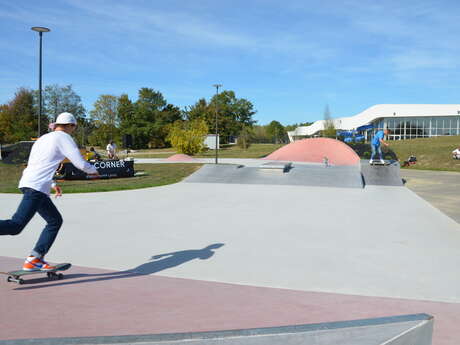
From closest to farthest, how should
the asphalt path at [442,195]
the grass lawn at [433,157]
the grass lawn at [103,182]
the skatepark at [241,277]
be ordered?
1. the skatepark at [241,277]
2. the asphalt path at [442,195]
3. the grass lawn at [103,182]
4. the grass lawn at [433,157]

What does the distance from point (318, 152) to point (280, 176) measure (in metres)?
12.4

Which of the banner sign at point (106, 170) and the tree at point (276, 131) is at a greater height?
the tree at point (276, 131)

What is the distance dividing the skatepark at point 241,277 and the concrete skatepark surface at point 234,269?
2 centimetres

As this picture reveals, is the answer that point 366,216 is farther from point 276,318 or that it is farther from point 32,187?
point 32,187

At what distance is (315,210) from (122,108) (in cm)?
6759

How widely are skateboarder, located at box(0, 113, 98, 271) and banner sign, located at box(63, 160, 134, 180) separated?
13.0 metres

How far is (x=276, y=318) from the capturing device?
3.23m

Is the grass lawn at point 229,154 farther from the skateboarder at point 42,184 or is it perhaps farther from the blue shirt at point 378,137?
the skateboarder at point 42,184

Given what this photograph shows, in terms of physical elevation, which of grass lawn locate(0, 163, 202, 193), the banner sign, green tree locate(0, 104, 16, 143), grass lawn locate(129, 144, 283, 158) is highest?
green tree locate(0, 104, 16, 143)

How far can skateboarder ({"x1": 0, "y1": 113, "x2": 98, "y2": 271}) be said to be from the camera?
151 inches

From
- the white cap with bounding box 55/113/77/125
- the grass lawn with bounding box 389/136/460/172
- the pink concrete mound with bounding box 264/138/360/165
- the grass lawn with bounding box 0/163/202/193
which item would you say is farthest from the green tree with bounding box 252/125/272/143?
the white cap with bounding box 55/113/77/125

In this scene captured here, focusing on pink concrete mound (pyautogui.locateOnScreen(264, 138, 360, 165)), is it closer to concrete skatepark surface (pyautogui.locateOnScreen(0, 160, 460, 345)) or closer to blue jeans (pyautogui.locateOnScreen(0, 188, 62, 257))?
concrete skatepark surface (pyautogui.locateOnScreen(0, 160, 460, 345))

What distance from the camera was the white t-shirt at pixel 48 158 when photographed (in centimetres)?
387

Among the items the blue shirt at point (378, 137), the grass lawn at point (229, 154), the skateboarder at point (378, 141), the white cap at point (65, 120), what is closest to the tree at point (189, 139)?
the grass lawn at point (229, 154)
